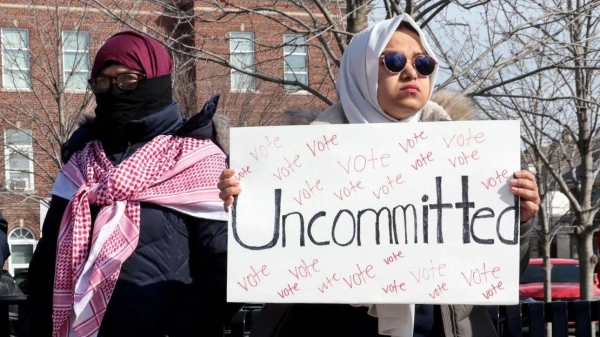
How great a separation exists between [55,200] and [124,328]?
576 millimetres

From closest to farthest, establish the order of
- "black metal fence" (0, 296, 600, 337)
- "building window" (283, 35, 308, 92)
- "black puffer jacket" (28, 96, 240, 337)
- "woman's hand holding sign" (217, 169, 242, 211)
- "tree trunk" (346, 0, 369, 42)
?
"woman's hand holding sign" (217, 169, 242, 211) → "black puffer jacket" (28, 96, 240, 337) → "black metal fence" (0, 296, 600, 337) → "tree trunk" (346, 0, 369, 42) → "building window" (283, 35, 308, 92)

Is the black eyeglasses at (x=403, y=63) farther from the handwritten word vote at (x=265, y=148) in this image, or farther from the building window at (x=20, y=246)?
the building window at (x=20, y=246)

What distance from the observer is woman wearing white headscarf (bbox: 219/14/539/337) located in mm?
2494

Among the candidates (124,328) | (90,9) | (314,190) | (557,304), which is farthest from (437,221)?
(90,9)

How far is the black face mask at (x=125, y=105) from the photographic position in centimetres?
305

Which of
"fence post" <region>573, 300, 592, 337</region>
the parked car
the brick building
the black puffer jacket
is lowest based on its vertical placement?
the parked car

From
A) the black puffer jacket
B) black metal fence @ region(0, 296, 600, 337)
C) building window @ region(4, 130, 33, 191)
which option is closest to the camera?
the black puffer jacket

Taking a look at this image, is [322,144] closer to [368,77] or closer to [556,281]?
[368,77]

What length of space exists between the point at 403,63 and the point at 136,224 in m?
1.04

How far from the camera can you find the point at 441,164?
247 centimetres

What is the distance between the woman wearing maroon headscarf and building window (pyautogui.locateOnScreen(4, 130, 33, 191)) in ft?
35.2

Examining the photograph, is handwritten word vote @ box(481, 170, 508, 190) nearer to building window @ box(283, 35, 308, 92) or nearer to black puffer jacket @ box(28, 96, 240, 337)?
black puffer jacket @ box(28, 96, 240, 337)

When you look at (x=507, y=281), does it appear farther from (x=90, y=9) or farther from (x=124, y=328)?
(x=90, y=9)

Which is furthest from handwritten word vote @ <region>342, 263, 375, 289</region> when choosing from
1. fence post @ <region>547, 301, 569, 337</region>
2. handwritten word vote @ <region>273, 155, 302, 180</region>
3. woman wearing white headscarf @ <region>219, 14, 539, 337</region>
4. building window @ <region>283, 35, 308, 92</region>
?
building window @ <region>283, 35, 308, 92</region>
